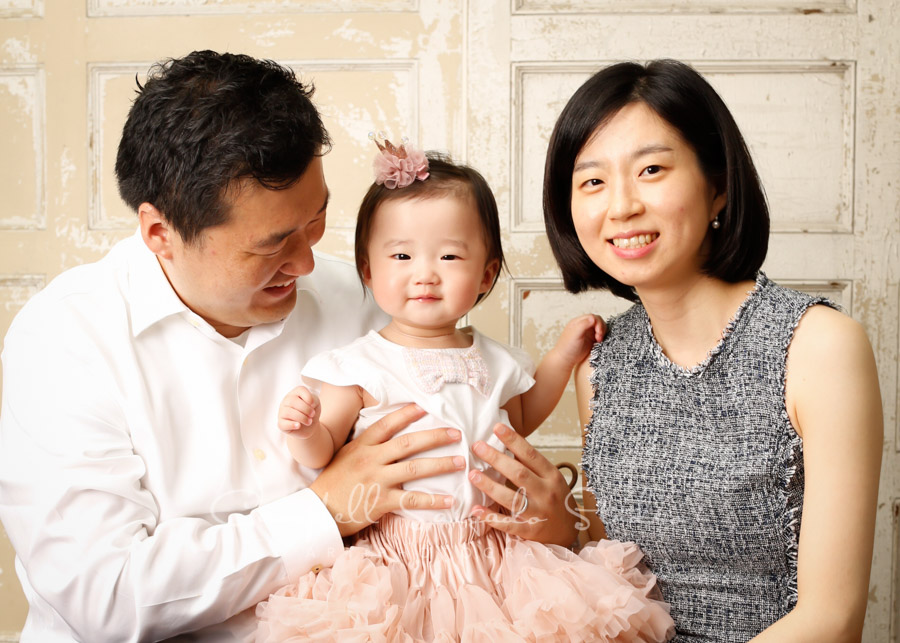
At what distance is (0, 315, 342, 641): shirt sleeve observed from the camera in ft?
4.98

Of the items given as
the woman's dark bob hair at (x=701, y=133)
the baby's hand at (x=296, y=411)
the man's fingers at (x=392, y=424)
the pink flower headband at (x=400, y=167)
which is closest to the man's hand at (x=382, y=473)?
the man's fingers at (x=392, y=424)

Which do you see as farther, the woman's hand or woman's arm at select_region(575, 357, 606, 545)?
woman's arm at select_region(575, 357, 606, 545)

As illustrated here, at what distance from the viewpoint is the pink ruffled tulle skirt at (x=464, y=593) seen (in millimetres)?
1416

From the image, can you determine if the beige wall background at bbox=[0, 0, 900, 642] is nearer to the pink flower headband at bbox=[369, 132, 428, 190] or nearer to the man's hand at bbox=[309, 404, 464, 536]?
the pink flower headband at bbox=[369, 132, 428, 190]

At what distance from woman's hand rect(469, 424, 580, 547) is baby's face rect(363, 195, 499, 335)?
0.30 metres

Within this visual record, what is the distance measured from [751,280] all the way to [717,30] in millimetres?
1424

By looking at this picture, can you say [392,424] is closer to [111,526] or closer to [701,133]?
[111,526]

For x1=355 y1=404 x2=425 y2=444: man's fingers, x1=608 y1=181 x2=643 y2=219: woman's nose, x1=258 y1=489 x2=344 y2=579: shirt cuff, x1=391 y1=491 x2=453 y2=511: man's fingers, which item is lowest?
x1=258 y1=489 x2=344 y2=579: shirt cuff

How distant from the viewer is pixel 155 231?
67.1 inches

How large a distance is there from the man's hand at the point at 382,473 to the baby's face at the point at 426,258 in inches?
9.1

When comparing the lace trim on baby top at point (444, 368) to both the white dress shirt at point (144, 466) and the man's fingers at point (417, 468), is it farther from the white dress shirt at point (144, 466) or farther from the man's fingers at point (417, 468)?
the white dress shirt at point (144, 466)

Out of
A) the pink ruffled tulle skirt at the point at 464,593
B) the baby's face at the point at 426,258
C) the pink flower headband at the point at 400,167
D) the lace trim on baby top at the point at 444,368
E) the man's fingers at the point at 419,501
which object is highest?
the pink flower headband at the point at 400,167

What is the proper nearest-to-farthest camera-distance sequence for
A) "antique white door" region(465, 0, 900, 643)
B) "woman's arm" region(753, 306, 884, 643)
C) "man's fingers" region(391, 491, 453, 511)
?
"woman's arm" region(753, 306, 884, 643) < "man's fingers" region(391, 491, 453, 511) < "antique white door" region(465, 0, 900, 643)

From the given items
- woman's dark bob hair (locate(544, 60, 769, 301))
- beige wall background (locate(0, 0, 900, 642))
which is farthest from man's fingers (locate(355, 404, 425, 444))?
beige wall background (locate(0, 0, 900, 642))
